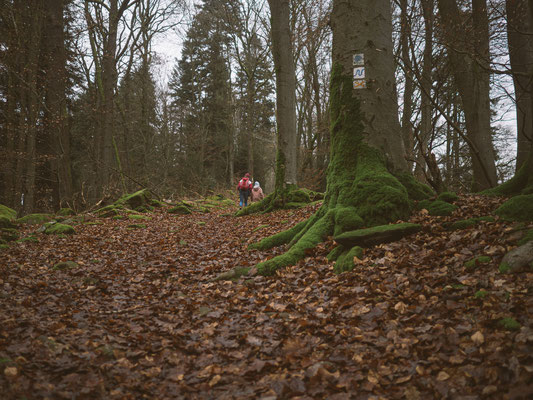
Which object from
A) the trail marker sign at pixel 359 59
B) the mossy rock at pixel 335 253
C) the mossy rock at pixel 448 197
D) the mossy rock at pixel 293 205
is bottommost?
the mossy rock at pixel 335 253

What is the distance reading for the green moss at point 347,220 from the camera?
489 cm

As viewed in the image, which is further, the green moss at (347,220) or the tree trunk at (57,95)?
the tree trunk at (57,95)

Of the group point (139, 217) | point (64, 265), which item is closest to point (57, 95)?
point (139, 217)

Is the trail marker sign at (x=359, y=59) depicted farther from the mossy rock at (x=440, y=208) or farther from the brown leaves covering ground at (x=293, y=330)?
the brown leaves covering ground at (x=293, y=330)

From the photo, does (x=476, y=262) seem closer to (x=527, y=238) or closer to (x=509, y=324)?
(x=527, y=238)

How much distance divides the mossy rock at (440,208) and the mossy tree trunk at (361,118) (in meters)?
0.54

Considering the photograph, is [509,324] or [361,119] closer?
[509,324]

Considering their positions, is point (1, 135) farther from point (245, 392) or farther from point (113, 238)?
point (245, 392)

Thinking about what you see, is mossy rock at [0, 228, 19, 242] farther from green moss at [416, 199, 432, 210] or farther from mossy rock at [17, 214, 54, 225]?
green moss at [416, 199, 432, 210]

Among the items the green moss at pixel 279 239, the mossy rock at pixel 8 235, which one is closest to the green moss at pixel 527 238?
the green moss at pixel 279 239

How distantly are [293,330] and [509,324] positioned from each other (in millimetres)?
1868

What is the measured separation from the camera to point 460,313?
9.03 feet

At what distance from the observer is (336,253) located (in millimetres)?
4797

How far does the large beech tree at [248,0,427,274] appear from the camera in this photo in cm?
532
